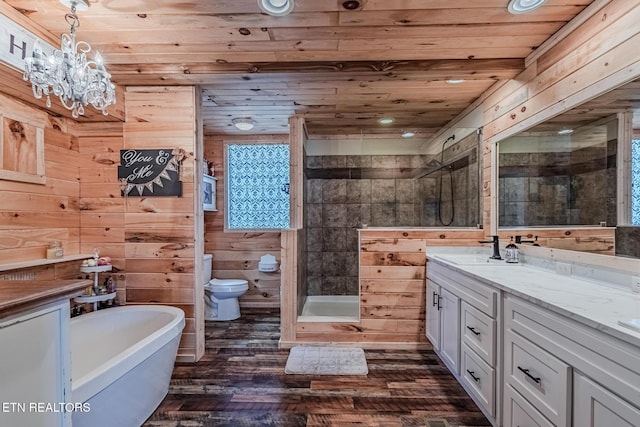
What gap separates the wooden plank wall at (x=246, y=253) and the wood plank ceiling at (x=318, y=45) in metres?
1.66

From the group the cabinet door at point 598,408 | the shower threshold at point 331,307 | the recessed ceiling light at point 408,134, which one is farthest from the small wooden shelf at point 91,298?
the recessed ceiling light at point 408,134

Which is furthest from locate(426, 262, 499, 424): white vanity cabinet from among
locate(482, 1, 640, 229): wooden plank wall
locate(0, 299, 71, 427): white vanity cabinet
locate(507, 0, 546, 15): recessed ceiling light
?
locate(0, 299, 71, 427): white vanity cabinet

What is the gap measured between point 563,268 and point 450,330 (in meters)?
0.86

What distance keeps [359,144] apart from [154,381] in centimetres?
320

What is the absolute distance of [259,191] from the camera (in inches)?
170

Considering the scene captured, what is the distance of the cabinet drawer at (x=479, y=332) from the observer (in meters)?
1.77

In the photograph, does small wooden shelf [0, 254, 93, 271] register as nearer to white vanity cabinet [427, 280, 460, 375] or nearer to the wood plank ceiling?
the wood plank ceiling

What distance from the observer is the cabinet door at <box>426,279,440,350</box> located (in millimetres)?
2637

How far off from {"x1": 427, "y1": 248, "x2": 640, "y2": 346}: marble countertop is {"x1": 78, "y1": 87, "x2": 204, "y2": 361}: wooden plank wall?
6.96ft

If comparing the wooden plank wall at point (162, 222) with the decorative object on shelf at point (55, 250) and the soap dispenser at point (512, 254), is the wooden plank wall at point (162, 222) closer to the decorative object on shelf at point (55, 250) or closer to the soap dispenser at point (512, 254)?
the decorative object on shelf at point (55, 250)

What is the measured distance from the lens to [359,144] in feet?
13.3

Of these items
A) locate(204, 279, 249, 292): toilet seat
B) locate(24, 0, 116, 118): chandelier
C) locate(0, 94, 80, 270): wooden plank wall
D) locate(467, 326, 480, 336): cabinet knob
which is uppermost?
locate(24, 0, 116, 118): chandelier

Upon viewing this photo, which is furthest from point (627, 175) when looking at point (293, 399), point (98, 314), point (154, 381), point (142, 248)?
point (98, 314)

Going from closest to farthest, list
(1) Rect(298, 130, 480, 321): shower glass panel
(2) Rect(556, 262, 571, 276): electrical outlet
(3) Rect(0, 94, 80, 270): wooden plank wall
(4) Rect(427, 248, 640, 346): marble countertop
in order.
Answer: (4) Rect(427, 248, 640, 346): marble countertop < (2) Rect(556, 262, 571, 276): electrical outlet < (3) Rect(0, 94, 80, 270): wooden plank wall < (1) Rect(298, 130, 480, 321): shower glass panel
